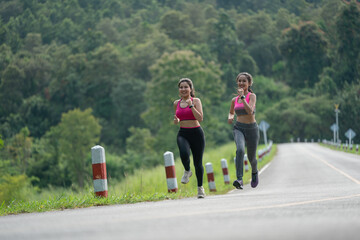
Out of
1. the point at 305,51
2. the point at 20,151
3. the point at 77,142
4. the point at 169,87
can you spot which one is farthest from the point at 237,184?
the point at 305,51

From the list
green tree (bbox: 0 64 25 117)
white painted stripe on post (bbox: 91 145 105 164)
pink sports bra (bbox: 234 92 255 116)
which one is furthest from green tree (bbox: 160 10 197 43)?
white painted stripe on post (bbox: 91 145 105 164)

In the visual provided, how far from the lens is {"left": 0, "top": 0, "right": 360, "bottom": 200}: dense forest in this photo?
6506 cm

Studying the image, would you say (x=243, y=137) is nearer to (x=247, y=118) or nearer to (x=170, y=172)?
(x=247, y=118)

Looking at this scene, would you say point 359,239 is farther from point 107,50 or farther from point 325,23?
point 107,50

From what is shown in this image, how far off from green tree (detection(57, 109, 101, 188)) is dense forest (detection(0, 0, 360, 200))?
0.14 m

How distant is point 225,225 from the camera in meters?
4.26

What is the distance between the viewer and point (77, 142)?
228 feet

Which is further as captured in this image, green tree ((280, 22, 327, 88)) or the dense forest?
green tree ((280, 22, 327, 88))

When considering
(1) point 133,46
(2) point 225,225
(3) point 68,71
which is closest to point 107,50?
(3) point 68,71

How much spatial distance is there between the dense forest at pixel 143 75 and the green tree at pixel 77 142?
143mm

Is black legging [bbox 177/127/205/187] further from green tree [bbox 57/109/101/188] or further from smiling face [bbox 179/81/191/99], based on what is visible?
green tree [bbox 57/109/101/188]

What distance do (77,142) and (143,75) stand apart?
31.5m

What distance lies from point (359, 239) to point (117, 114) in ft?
293

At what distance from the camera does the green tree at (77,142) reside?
63.8 meters
